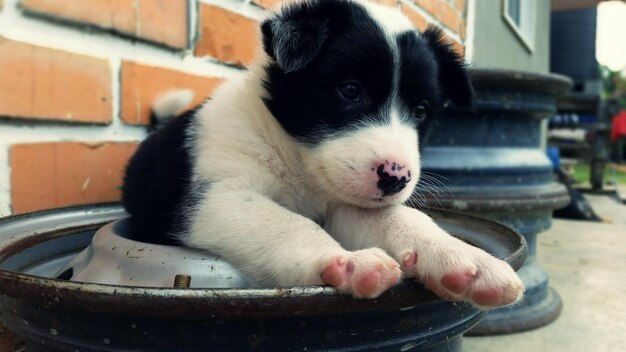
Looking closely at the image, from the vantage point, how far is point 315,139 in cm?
111

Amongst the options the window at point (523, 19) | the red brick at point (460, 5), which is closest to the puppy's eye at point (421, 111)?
the red brick at point (460, 5)

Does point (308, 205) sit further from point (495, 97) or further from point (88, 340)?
point (495, 97)

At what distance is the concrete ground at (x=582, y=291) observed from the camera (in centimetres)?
197

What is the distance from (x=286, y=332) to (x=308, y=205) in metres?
0.55

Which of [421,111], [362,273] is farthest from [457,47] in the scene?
[362,273]

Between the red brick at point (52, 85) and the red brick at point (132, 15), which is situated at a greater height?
the red brick at point (132, 15)

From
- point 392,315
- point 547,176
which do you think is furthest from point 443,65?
point 547,176

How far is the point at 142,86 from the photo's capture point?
143 cm

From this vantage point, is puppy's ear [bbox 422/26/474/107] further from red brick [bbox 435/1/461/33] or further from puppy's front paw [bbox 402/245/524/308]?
red brick [bbox 435/1/461/33]

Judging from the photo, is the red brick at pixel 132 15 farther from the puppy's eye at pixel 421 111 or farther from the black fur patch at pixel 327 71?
the puppy's eye at pixel 421 111

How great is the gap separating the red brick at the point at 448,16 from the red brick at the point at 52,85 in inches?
73.0

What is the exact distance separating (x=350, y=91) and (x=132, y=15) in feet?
1.96

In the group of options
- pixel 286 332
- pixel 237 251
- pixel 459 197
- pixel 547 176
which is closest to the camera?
pixel 286 332

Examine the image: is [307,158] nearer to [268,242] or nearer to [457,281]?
[268,242]
